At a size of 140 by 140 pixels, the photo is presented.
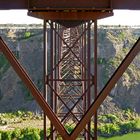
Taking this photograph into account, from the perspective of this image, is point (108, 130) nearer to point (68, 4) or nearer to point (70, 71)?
point (70, 71)

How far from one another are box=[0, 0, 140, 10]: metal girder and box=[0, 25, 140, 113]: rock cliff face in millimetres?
47724

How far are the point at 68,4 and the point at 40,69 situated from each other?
54.8 meters

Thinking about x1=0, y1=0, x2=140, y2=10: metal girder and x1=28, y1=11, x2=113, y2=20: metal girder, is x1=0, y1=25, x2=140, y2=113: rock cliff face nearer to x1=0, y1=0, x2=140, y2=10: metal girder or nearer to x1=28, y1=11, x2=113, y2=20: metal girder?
x1=28, y1=11, x2=113, y2=20: metal girder

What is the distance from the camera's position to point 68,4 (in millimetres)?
6453

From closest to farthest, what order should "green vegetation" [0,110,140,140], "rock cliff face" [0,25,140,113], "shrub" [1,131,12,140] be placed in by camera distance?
1. "shrub" [1,131,12,140]
2. "green vegetation" [0,110,140,140]
3. "rock cliff face" [0,25,140,113]

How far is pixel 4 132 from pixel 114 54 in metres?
27.1

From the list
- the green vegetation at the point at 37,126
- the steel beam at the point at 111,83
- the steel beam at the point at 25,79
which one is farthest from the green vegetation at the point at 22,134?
the steel beam at the point at 111,83

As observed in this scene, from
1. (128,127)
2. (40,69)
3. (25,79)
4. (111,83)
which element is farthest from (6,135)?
(111,83)

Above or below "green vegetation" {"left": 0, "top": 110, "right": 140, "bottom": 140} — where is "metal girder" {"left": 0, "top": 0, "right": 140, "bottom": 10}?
above

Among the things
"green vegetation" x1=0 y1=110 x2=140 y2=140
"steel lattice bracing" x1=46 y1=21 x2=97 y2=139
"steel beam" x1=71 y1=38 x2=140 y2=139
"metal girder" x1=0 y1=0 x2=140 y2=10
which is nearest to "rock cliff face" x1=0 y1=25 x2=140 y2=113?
"green vegetation" x1=0 y1=110 x2=140 y2=140

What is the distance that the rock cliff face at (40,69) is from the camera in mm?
57594

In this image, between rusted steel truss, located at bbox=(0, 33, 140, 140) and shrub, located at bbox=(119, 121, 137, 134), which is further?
shrub, located at bbox=(119, 121, 137, 134)

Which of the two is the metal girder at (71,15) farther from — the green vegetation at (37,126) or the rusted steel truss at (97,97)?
the green vegetation at (37,126)

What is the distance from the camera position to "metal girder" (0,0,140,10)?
618 centimetres
